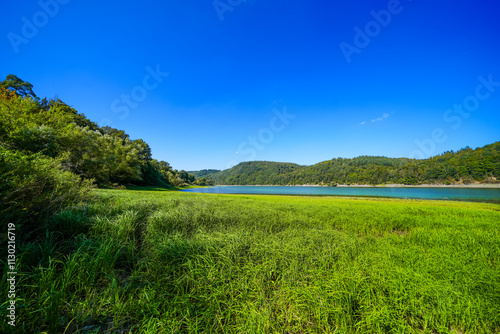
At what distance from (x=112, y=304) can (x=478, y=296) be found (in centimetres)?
537

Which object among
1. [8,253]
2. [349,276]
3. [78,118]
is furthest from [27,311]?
[78,118]

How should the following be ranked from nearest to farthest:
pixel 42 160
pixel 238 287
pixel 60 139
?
pixel 238 287 < pixel 42 160 < pixel 60 139

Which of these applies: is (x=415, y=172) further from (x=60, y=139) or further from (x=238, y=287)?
(x=60, y=139)

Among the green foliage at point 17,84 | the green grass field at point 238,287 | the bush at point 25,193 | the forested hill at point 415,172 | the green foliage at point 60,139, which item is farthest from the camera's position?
the forested hill at point 415,172

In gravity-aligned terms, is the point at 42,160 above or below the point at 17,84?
below

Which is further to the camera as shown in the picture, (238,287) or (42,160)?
(42,160)

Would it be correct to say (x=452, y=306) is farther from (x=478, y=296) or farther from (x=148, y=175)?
(x=148, y=175)

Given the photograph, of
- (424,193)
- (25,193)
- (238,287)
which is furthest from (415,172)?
(25,193)

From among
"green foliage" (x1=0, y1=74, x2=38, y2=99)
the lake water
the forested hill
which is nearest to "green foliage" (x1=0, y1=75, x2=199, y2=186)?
"green foliage" (x1=0, y1=74, x2=38, y2=99)

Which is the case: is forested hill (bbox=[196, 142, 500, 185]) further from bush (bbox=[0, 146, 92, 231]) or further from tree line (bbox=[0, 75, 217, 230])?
bush (bbox=[0, 146, 92, 231])

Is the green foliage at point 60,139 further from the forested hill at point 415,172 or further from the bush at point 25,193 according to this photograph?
the forested hill at point 415,172

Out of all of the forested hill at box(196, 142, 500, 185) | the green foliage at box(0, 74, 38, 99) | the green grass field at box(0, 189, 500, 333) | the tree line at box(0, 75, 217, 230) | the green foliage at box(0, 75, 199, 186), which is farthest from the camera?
the forested hill at box(196, 142, 500, 185)

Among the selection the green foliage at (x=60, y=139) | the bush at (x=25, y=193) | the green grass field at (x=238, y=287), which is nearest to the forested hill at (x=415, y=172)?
the green foliage at (x=60, y=139)

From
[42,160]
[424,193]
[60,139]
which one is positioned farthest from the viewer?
[424,193]
